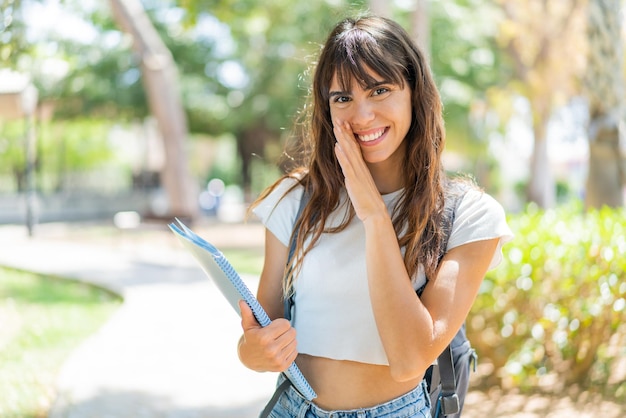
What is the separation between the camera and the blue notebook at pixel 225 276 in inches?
61.9

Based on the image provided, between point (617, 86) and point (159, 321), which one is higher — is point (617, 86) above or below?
above

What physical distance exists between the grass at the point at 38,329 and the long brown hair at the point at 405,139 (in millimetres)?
4237

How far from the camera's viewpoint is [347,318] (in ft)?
5.92

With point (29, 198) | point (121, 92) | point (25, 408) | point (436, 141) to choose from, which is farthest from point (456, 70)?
point (436, 141)

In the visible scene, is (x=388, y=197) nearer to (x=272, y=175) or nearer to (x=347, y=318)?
(x=347, y=318)

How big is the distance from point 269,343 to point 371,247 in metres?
0.30

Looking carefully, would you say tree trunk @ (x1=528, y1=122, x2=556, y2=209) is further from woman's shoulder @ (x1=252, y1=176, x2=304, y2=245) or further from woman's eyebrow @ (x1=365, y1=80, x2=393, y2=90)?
woman's eyebrow @ (x1=365, y1=80, x2=393, y2=90)

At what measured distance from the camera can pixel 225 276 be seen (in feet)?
5.32

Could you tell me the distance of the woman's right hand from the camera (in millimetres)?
1669

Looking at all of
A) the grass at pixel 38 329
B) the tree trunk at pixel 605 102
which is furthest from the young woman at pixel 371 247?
the tree trunk at pixel 605 102

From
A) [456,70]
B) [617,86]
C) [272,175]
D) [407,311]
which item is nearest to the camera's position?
[407,311]

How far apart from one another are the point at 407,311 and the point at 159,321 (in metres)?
7.28

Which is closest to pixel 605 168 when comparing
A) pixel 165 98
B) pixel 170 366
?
pixel 170 366

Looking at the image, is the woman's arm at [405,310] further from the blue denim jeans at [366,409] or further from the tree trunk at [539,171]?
the tree trunk at [539,171]
